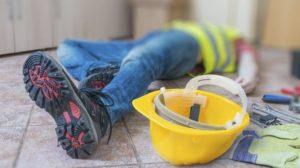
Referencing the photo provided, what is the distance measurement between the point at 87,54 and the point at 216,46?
599mm

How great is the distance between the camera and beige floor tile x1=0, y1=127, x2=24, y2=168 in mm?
620

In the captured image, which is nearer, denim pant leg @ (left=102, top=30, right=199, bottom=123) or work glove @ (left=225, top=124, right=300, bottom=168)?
work glove @ (left=225, top=124, right=300, bottom=168)

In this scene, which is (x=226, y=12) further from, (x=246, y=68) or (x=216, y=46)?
(x=246, y=68)

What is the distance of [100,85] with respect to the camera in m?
0.78

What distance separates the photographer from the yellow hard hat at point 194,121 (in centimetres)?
59

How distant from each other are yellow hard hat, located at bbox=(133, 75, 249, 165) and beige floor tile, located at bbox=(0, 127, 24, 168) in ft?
0.74

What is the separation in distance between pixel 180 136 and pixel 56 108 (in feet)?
0.70

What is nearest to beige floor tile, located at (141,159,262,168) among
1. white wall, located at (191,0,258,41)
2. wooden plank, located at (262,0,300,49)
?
white wall, located at (191,0,258,41)

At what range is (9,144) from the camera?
0.67 meters

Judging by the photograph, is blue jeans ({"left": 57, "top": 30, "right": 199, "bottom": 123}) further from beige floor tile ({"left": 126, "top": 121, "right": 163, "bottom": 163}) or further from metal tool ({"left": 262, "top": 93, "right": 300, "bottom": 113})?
metal tool ({"left": 262, "top": 93, "right": 300, "bottom": 113})

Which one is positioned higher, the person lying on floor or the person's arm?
the person lying on floor

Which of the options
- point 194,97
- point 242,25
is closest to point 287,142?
point 194,97

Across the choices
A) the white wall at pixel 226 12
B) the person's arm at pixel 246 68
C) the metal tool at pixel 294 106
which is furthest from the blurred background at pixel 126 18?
the metal tool at pixel 294 106

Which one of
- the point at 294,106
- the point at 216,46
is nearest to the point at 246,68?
the point at 216,46
